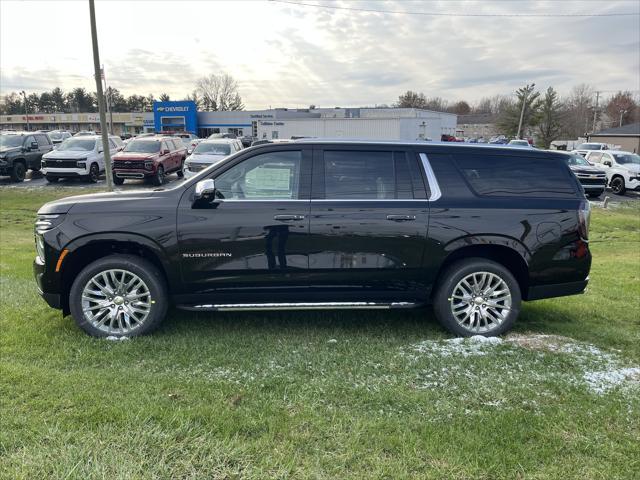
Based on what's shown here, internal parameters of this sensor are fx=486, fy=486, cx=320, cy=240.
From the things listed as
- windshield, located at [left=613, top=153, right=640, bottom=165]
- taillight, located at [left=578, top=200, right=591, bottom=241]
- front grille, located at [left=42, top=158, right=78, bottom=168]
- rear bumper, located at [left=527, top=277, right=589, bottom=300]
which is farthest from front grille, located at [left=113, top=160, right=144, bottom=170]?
windshield, located at [left=613, top=153, right=640, bottom=165]

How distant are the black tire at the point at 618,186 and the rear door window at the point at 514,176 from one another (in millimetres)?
20997

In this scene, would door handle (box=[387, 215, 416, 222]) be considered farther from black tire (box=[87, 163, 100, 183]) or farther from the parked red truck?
black tire (box=[87, 163, 100, 183])

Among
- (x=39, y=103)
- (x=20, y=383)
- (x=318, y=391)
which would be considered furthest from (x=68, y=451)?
(x=39, y=103)

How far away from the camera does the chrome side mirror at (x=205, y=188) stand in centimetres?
427

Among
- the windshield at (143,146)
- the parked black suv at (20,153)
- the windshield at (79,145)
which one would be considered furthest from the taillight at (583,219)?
the parked black suv at (20,153)

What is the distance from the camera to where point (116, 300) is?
4445 mm

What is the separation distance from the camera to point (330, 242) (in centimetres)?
441

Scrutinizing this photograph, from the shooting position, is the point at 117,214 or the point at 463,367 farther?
the point at 117,214

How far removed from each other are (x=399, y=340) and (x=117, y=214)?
9.18ft

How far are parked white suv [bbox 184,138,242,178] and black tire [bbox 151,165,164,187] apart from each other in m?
1.04

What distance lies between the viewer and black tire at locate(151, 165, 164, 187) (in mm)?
19188

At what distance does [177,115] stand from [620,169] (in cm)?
5944

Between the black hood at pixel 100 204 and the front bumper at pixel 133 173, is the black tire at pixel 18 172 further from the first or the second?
the black hood at pixel 100 204

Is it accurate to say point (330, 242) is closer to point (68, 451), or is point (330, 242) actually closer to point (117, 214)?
point (117, 214)
